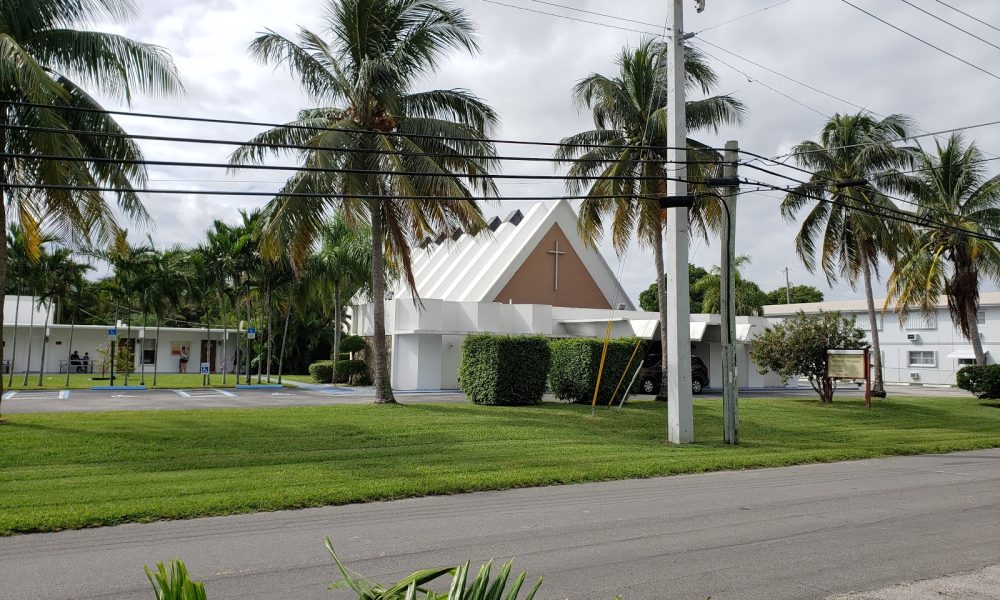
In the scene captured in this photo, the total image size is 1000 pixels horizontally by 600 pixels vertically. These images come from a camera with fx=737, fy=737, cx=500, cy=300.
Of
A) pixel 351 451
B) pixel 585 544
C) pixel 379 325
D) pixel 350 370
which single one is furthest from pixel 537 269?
pixel 585 544

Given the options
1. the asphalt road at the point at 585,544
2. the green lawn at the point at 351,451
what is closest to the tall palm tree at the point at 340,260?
the green lawn at the point at 351,451

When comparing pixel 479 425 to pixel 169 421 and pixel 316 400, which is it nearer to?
pixel 169 421

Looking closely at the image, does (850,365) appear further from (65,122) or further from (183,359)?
(183,359)

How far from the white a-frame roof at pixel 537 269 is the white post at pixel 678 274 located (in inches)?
679

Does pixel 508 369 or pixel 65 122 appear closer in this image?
pixel 65 122

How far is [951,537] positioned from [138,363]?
45.6 m

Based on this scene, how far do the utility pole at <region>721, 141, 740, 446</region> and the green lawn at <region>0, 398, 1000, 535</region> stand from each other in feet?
2.18

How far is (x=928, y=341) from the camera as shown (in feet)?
153

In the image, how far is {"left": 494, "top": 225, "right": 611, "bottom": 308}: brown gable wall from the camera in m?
33.7

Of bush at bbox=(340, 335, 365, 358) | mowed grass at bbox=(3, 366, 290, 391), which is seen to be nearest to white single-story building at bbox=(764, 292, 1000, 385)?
bush at bbox=(340, 335, 365, 358)

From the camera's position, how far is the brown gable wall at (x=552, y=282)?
111 feet

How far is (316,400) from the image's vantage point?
22953mm

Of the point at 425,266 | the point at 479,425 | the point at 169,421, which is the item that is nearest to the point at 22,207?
the point at 169,421

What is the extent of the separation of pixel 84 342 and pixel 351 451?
37269mm
